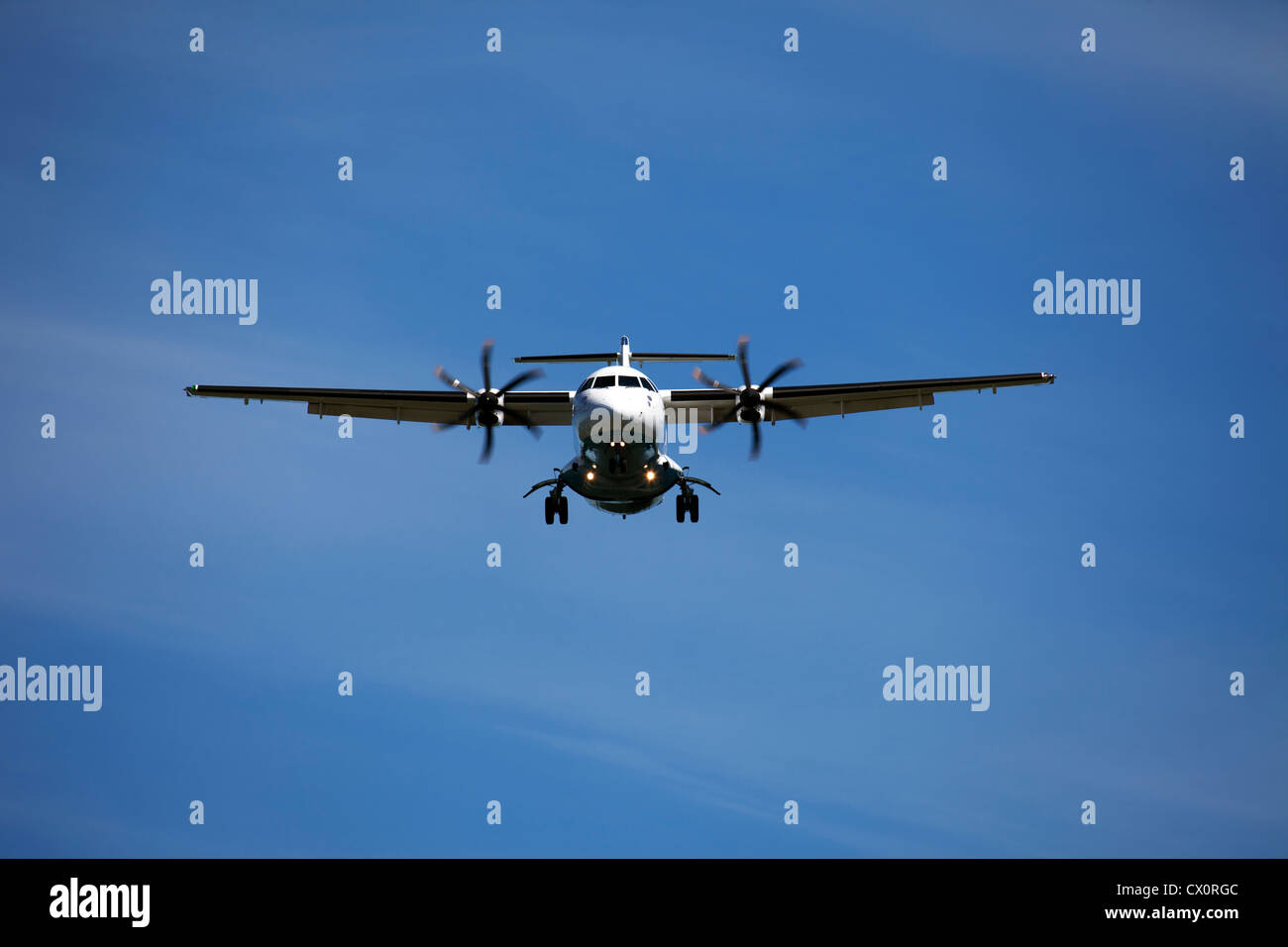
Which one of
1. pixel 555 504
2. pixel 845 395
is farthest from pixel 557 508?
pixel 845 395

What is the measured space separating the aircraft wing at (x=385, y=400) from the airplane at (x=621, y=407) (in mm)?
26

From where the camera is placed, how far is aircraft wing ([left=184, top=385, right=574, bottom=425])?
28.4m

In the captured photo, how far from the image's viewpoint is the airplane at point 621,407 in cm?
2516

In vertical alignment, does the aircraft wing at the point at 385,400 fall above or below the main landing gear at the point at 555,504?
above

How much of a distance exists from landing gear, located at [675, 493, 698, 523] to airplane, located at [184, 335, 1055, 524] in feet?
0.08

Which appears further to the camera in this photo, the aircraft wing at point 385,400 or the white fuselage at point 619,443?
the aircraft wing at point 385,400

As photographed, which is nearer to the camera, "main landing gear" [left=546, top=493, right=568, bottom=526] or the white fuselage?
the white fuselage

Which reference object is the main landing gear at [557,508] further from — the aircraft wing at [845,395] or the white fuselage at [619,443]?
the aircraft wing at [845,395]

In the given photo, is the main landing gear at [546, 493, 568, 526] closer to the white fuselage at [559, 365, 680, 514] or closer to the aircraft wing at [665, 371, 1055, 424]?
the white fuselage at [559, 365, 680, 514]

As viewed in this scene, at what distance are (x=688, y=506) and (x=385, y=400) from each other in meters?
7.78
